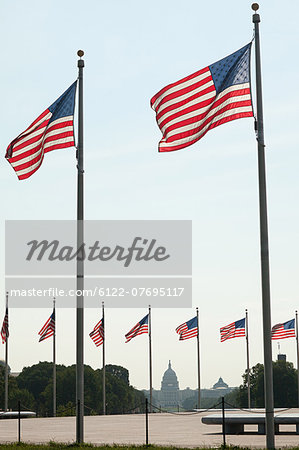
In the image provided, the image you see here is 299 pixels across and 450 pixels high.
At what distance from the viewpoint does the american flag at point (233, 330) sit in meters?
48.7

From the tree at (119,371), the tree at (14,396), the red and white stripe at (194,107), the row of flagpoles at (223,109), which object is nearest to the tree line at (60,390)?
the tree at (14,396)

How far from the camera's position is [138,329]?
48406mm

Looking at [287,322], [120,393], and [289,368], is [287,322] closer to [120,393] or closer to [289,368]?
[289,368]

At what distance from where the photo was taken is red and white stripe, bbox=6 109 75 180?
20.8 meters

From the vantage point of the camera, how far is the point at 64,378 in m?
97.8

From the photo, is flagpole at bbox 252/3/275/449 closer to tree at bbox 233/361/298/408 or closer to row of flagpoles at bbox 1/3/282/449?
row of flagpoles at bbox 1/3/282/449

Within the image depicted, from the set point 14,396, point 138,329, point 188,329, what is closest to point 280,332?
point 188,329

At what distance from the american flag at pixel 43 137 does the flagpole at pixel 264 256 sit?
5.69 meters

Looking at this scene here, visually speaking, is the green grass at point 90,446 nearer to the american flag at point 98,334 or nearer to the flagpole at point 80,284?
the flagpole at point 80,284

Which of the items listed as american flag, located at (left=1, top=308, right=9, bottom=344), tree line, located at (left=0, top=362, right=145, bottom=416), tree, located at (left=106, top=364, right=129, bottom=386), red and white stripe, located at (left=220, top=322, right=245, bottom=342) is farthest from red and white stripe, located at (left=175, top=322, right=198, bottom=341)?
tree, located at (left=106, top=364, right=129, bottom=386)

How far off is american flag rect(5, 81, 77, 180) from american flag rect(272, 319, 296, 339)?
97.2ft

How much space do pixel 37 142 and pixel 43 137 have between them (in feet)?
0.74

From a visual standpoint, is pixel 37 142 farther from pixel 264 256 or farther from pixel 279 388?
pixel 279 388

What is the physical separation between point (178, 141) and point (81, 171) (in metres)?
4.71
